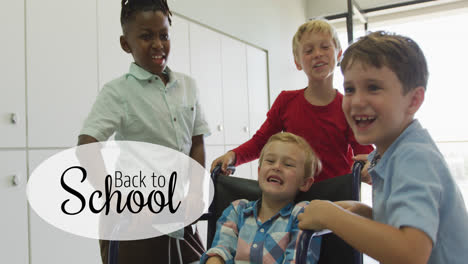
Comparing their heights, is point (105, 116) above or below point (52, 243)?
above

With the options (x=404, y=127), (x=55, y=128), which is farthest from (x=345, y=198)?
(x=55, y=128)

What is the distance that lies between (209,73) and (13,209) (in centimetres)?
212

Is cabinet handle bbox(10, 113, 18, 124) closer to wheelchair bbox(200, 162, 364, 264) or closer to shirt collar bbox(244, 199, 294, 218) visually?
wheelchair bbox(200, 162, 364, 264)

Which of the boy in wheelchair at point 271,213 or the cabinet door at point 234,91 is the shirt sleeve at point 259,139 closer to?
the boy in wheelchair at point 271,213

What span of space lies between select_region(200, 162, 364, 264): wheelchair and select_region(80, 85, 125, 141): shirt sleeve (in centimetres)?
47

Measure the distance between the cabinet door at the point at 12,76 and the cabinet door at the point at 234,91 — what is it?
209cm

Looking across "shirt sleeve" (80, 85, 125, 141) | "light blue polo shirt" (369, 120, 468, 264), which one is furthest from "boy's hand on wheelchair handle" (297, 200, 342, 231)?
"shirt sleeve" (80, 85, 125, 141)

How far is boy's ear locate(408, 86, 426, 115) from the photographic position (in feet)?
2.80

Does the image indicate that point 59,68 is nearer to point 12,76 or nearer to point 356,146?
point 12,76

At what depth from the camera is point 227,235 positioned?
137 cm

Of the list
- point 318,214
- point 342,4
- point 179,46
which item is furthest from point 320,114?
point 342,4

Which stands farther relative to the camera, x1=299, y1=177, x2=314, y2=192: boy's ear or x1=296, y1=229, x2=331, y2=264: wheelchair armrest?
x1=299, y1=177, x2=314, y2=192: boy's ear

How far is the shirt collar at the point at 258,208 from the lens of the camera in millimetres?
1329

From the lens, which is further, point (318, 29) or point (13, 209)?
point (13, 209)
